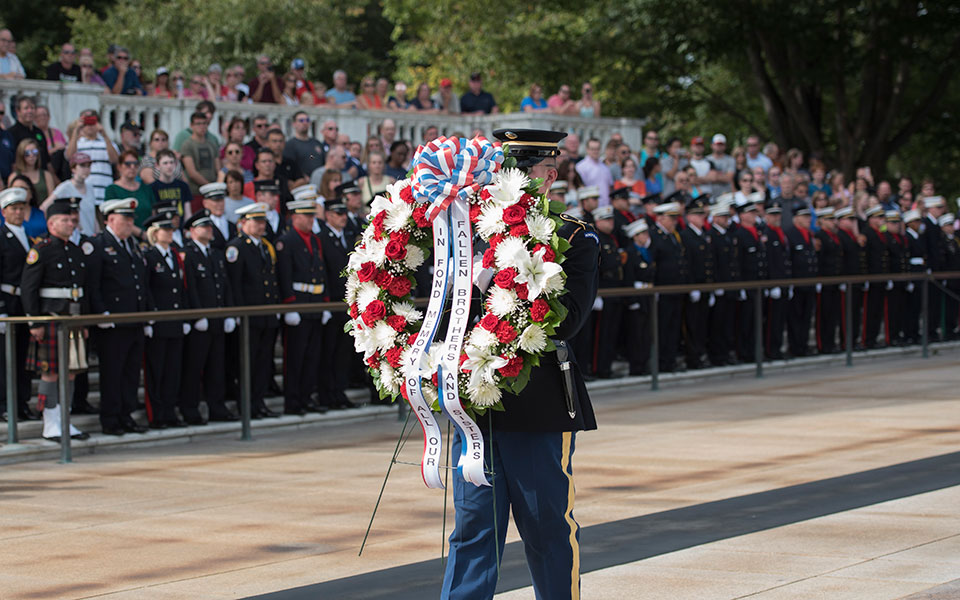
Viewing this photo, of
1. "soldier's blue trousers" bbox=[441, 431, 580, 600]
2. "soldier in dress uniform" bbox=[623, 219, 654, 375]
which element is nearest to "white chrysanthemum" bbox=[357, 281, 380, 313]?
"soldier's blue trousers" bbox=[441, 431, 580, 600]

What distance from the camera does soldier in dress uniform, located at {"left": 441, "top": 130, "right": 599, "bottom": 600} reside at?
16.1ft

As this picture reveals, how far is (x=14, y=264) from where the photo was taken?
1134cm

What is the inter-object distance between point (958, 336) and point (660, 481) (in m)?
12.8

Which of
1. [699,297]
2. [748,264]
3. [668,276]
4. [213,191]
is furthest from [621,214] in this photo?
[213,191]

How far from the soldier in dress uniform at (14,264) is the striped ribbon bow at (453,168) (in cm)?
696

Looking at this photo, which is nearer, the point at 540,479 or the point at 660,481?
the point at 540,479

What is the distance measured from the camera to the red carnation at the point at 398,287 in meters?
5.16

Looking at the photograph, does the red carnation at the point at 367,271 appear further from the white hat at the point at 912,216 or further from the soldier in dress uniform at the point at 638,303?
the white hat at the point at 912,216

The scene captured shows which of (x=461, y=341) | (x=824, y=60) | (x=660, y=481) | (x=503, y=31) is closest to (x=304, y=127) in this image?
(x=660, y=481)

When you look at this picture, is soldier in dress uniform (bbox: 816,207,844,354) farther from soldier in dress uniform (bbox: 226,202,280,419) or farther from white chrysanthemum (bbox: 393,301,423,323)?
white chrysanthemum (bbox: 393,301,423,323)

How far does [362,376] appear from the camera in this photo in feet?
45.6

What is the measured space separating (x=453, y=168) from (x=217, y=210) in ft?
27.9

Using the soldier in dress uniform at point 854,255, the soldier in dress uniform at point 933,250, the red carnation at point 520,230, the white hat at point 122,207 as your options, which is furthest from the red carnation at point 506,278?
the soldier in dress uniform at point 933,250

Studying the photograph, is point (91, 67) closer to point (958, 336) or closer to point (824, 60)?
point (958, 336)
